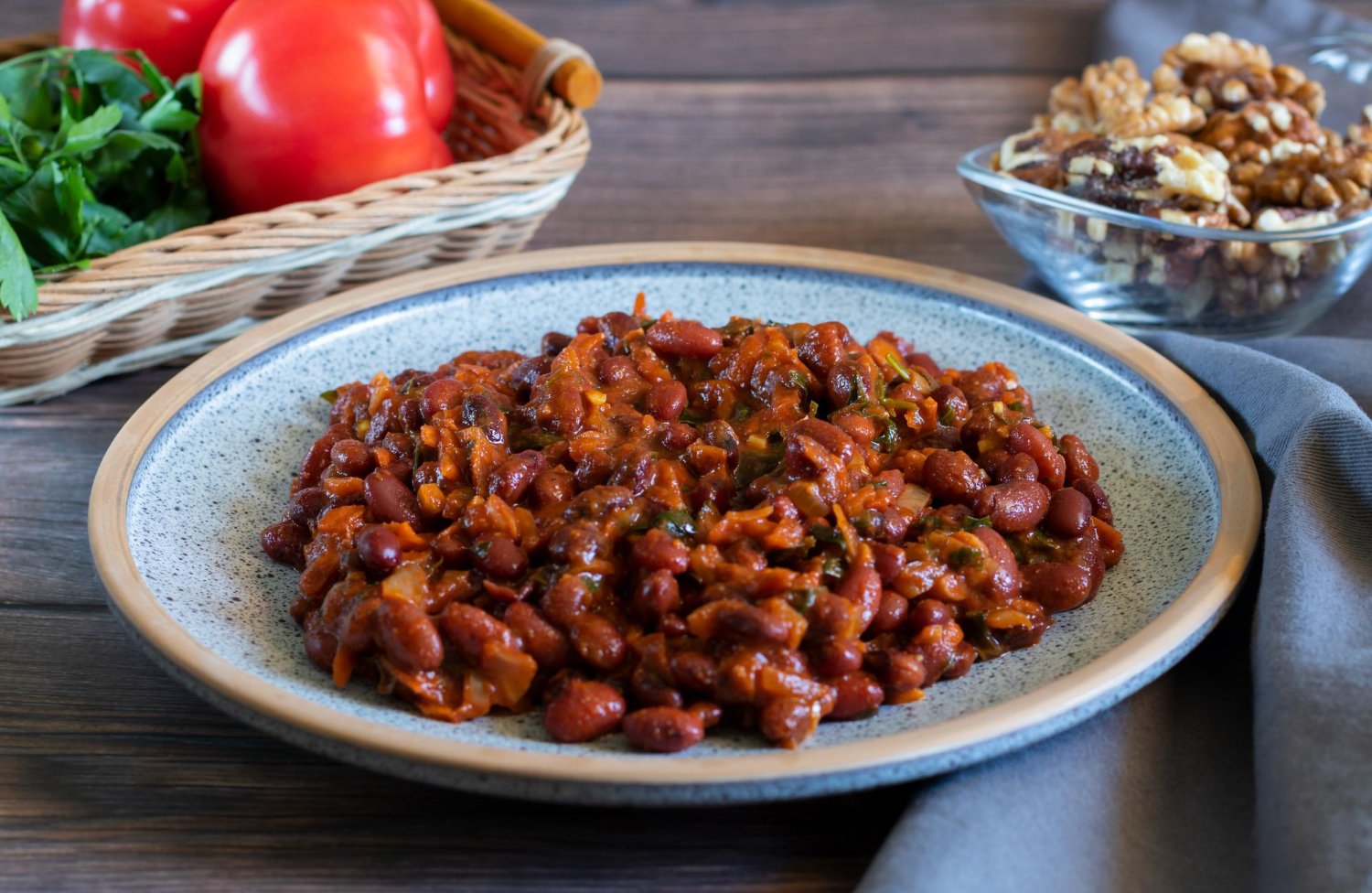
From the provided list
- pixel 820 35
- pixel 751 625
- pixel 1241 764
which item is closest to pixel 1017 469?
pixel 1241 764

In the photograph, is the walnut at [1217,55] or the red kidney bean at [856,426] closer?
the red kidney bean at [856,426]

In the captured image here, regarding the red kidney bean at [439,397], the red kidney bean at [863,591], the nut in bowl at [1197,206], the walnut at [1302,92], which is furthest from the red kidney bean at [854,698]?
the walnut at [1302,92]

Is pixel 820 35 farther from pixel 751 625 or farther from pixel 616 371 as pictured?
pixel 751 625

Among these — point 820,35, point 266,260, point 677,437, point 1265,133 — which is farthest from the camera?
point 820,35

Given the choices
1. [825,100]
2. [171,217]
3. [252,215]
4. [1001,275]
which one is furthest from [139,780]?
[825,100]

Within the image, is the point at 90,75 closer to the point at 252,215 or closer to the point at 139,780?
the point at 252,215

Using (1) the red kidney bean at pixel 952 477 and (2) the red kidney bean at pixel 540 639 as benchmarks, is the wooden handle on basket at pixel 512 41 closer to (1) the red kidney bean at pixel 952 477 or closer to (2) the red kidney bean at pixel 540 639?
(1) the red kidney bean at pixel 952 477
